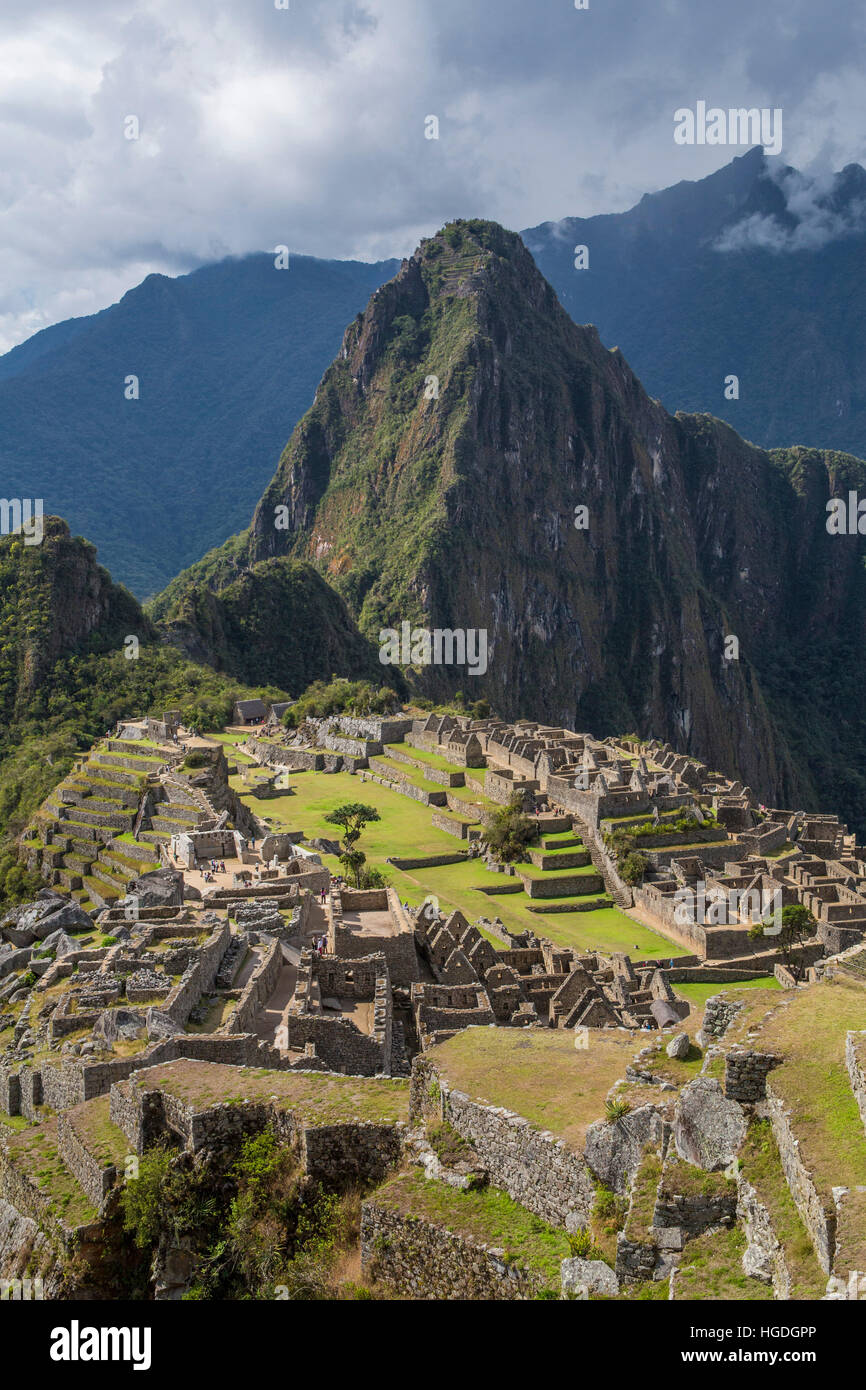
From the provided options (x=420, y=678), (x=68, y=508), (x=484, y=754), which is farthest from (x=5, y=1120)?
(x=68, y=508)

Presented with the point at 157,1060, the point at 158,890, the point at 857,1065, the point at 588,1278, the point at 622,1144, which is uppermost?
the point at 857,1065

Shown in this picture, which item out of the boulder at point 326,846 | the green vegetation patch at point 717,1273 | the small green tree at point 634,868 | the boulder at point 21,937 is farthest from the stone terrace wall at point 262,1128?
the small green tree at point 634,868

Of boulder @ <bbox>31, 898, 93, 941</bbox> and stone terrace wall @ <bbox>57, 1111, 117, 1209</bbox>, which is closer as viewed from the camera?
stone terrace wall @ <bbox>57, 1111, 117, 1209</bbox>

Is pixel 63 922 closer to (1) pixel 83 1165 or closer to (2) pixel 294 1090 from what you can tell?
(1) pixel 83 1165

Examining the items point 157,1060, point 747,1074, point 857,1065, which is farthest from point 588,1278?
point 157,1060

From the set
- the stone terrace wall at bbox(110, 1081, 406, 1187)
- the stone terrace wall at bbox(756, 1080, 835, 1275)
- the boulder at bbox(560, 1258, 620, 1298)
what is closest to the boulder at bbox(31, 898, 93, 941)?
the stone terrace wall at bbox(110, 1081, 406, 1187)

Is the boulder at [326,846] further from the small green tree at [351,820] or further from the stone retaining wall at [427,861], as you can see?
the stone retaining wall at [427,861]

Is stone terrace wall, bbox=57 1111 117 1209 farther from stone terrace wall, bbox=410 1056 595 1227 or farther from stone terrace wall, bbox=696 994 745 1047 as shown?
stone terrace wall, bbox=696 994 745 1047
